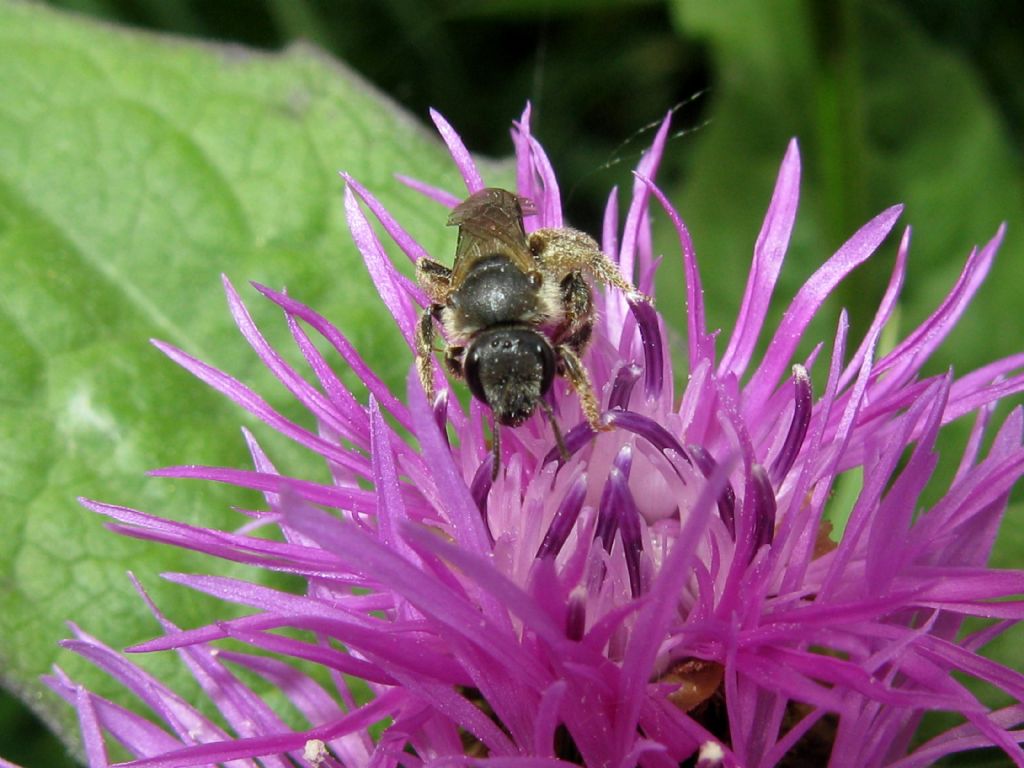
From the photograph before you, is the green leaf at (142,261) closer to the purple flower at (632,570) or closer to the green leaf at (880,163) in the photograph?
the purple flower at (632,570)

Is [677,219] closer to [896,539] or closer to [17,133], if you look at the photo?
[896,539]

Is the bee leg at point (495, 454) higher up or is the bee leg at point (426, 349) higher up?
the bee leg at point (426, 349)

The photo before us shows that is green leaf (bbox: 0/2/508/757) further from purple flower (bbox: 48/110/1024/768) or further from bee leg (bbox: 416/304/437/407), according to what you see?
bee leg (bbox: 416/304/437/407)

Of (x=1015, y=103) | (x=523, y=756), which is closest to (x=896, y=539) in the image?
(x=523, y=756)

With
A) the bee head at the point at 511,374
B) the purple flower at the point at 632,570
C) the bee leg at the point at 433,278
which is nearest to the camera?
the purple flower at the point at 632,570

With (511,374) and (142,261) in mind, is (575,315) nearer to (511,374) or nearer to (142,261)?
(511,374)

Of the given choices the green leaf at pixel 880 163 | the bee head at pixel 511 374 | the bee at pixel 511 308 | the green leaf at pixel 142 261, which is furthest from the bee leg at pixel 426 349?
the green leaf at pixel 880 163

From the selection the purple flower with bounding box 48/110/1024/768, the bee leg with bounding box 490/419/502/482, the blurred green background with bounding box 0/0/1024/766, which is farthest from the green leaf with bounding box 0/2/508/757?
the bee leg with bounding box 490/419/502/482
